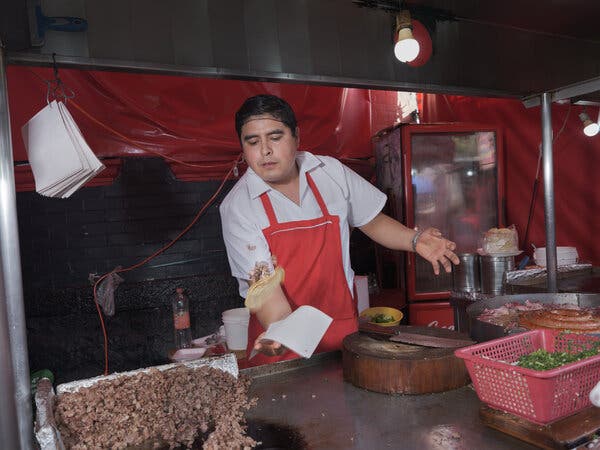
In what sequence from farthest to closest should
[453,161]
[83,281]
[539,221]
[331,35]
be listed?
[453,161], [539,221], [83,281], [331,35]

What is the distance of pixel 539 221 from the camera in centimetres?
439

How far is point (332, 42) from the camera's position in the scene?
7.12 ft

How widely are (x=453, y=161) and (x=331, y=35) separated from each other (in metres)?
2.85

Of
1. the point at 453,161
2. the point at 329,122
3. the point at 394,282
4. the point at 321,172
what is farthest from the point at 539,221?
the point at 321,172

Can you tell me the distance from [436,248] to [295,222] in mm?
748

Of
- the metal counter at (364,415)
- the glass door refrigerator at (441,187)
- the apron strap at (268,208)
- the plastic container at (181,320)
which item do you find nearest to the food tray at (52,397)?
the metal counter at (364,415)

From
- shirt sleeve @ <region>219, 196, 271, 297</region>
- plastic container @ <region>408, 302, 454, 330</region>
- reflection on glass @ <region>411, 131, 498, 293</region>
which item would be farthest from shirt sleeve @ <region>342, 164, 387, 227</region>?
plastic container @ <region>408, 302, 454, 330</region>

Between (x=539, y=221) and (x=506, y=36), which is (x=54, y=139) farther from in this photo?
(x=539, y=221)

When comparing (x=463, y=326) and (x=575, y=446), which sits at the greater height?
(x=575, y=446)

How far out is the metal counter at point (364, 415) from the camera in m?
1.32

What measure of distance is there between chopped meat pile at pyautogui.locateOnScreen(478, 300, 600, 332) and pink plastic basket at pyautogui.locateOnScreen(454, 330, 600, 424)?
0.29m

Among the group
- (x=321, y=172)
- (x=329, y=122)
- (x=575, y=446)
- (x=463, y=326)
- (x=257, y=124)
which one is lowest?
(x=463, y=326)

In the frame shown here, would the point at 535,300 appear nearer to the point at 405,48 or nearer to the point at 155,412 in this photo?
the point at 405,48

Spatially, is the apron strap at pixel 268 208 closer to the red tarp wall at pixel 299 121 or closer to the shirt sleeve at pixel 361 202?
the shirt sleeve at pixel 361 202
